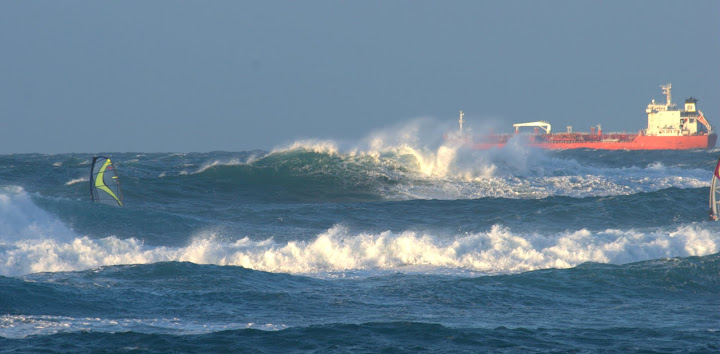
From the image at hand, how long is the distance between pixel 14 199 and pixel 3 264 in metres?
5.81

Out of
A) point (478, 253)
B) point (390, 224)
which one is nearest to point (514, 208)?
point (390, 224)

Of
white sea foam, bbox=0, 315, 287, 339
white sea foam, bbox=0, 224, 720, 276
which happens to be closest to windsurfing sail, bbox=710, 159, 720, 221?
white sea foam, bbox=0, 224, 720, 276

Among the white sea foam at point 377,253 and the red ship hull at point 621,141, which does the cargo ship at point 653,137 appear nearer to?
the red ship hull at point 621,141

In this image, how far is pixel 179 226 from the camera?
51.9 ft

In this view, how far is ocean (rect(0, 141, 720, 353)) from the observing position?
6562mm

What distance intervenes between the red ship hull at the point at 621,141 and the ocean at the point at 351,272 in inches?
1653

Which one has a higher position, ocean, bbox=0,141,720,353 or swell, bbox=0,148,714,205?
swell, bbox=0,148,714,205

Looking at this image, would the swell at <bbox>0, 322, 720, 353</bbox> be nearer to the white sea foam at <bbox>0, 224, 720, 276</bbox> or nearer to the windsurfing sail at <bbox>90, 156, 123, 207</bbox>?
the white sea foam at <bbox>0, 224, 720, 276</bbox>

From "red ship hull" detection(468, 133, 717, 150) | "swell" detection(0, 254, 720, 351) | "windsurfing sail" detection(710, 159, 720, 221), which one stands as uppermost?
"red ship hull" detection(468, 133, 717, 150)

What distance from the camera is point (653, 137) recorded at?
6306 cm

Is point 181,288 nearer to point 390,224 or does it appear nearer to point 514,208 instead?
point 390,224

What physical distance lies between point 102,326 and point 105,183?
11.9 metres

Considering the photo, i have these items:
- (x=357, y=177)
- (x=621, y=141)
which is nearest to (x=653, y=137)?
(x=621, y=141)

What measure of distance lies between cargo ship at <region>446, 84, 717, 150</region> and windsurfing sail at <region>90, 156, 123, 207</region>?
44.4 metres
